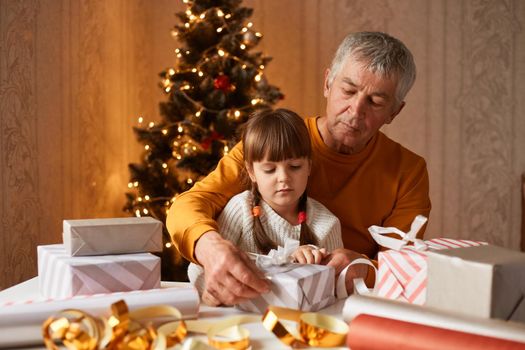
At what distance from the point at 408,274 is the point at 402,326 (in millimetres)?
253

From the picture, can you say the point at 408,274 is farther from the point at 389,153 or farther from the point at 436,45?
the point at 436,45

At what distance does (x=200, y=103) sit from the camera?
3.47 meters

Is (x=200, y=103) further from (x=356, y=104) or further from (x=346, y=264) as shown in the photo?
(x=346, y=264)

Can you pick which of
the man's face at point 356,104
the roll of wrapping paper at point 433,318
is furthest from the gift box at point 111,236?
the man's face at point 356,104

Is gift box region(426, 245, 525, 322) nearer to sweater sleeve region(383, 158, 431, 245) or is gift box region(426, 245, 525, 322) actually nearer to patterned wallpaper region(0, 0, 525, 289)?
sweater sleeve region(383, 158, 431, 245)

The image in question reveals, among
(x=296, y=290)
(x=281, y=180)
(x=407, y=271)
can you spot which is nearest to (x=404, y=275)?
(x=407, y=271)

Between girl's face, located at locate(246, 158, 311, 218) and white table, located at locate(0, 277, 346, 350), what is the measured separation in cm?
37

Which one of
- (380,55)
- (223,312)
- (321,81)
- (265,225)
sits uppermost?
(321,81)

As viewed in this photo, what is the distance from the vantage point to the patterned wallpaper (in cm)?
375

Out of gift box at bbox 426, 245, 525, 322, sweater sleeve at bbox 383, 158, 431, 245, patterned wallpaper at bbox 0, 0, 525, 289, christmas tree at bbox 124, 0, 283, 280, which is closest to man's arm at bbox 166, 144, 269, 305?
gift box at bbox 426, 245, 525, 322

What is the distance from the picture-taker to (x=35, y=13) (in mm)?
3262

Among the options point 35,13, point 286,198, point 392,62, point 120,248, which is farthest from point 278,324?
point 35,13

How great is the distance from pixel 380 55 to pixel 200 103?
1.75 meters

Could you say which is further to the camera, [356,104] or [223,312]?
[356,104]
